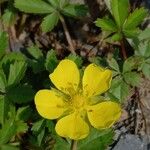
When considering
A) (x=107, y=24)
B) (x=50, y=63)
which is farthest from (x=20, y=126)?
(x=107, y=24)

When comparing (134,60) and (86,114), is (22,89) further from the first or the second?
(134,60)

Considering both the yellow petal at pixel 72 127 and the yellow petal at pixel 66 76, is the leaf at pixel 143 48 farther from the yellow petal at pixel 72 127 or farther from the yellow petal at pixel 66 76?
the yellow petal at pixel 72 127

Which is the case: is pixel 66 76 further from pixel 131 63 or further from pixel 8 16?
pixel 8 16

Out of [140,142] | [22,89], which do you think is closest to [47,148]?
[22,89]

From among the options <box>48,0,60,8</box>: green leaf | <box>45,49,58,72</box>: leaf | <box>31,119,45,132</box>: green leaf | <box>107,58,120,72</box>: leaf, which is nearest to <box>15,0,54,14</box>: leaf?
<box>48,0,60,8</box>: green leaf

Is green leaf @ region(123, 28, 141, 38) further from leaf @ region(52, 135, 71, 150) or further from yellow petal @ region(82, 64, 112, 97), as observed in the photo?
leaf @ region(52, 135, 71, 150)
